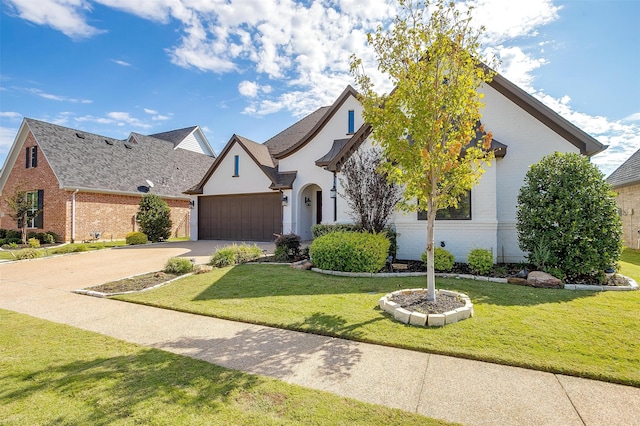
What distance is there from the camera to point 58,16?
9875 millimetres

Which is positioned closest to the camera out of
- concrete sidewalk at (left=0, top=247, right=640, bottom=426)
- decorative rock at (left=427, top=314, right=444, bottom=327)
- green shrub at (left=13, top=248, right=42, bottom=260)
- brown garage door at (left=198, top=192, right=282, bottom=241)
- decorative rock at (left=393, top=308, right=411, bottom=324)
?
concrete sidewalk at (left=0, top=247, right=640, bottom=426)

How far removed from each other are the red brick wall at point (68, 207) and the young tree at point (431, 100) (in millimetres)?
19253

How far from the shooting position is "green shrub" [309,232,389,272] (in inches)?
318

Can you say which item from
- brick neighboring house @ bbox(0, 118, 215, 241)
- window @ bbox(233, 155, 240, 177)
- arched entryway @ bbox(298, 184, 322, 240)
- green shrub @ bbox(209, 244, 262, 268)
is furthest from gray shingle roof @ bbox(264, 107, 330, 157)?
green shrub @ bbox(209, 244, 262, 268)

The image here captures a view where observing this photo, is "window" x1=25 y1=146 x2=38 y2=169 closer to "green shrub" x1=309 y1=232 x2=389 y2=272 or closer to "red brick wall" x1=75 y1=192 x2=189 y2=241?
"red brick wall" x1=75 y1=192 x2=189 y2=241

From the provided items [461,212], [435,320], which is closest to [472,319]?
[435,320]

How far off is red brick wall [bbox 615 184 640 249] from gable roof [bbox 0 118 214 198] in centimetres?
2662

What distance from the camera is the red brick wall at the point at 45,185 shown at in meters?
17.2

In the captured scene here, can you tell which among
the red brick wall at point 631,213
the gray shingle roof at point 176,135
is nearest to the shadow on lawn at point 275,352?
the red brick wall at point 631,213

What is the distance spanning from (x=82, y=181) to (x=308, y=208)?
13.3 meters

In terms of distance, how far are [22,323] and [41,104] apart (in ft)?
65.7

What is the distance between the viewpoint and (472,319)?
15.3 feet

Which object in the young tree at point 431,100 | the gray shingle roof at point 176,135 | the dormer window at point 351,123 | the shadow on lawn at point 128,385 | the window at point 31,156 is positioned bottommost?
the shadow on lawn at point 128,385

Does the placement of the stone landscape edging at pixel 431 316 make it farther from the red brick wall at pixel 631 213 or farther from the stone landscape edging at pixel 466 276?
the red brick wall at pixel 631 213
